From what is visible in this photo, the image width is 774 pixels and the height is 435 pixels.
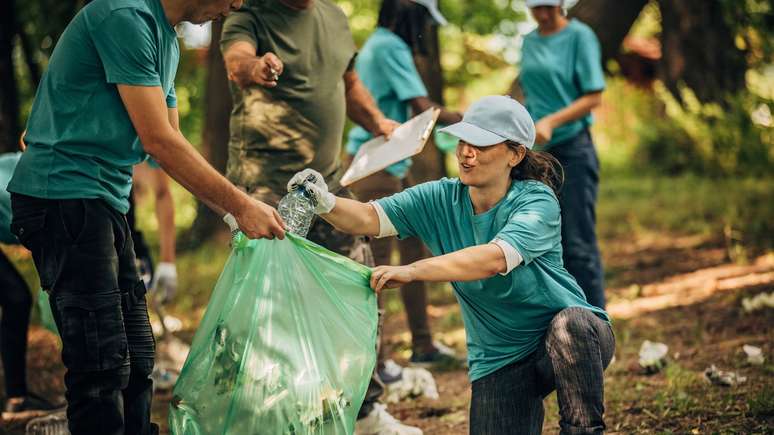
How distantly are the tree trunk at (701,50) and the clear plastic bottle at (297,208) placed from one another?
7994 mm

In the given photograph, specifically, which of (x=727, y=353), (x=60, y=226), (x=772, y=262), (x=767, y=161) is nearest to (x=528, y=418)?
(x=60, y=226)

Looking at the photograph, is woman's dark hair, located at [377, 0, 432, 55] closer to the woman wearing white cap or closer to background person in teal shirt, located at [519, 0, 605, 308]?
background person in teal shirt, located at [519, 0, 605, 308]

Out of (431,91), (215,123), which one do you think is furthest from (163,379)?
(215,123)

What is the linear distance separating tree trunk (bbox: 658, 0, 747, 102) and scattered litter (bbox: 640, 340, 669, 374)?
622 centimetres

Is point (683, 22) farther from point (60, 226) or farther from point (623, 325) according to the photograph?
point (60, 226)

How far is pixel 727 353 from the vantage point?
181 inches

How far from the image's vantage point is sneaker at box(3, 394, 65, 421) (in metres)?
4.21

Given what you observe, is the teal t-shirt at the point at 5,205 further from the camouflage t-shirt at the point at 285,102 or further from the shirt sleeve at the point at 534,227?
the shirt sleeve at the point at 534,227

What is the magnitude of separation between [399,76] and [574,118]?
0.85 metres

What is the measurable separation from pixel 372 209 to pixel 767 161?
261 inches

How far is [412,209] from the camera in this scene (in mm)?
3061

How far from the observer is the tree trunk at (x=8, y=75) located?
10.7 m

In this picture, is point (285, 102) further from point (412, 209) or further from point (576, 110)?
point (576, 110)

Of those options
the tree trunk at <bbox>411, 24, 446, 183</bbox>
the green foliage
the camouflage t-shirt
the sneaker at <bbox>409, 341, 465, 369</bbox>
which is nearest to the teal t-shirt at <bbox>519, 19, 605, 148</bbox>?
the sneaker at <bbox>409, 341, 465, 369</bbox>
